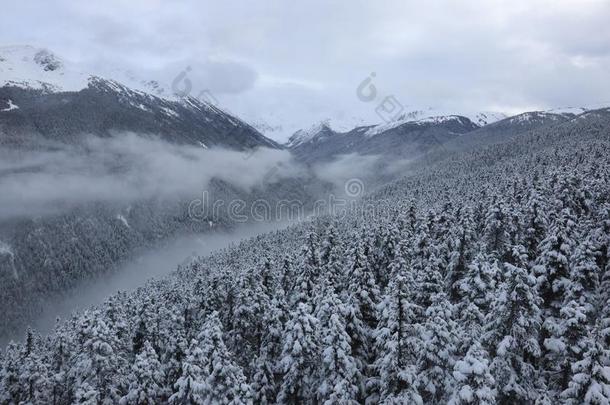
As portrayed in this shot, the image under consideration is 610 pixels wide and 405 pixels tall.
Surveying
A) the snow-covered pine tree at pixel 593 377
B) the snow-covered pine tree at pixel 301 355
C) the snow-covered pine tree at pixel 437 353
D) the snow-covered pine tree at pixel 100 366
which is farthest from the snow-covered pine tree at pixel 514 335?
the snow-covered pine tree at pixel 100 366

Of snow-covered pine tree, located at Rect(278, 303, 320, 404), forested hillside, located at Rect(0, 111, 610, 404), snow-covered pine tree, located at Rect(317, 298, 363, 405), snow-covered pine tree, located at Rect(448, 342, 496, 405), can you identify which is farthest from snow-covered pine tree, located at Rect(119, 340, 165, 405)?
snow-covered pine tree, located at Rect(448, 342, 496, 405)

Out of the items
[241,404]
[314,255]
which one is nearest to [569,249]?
[314,255]

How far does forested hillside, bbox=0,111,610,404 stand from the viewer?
23.4 metres

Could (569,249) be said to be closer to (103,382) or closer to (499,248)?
(499,248)

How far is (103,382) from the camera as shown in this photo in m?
34.4

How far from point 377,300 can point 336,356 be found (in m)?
8.83

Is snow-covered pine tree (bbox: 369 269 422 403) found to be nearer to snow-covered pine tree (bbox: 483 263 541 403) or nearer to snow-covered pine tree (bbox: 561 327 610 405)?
snow-covered pine tree (bbox: 483 263 541 403)

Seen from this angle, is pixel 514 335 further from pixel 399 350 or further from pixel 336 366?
pixel 336 366

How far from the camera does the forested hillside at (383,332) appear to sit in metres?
23.4

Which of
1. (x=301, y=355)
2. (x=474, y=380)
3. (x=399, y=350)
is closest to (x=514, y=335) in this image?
(x=474, y=380)

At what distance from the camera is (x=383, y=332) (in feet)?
87.4

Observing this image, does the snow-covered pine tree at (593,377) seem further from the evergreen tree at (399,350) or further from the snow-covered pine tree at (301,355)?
the snow-covered pine tree at (301,355)

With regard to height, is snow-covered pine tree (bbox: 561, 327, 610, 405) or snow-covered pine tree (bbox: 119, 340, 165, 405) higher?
snow-covered pine tree (bbox: 561, 327, 610, 405)

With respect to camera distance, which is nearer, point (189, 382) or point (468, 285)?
point (189, 382)
